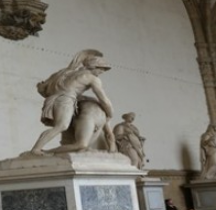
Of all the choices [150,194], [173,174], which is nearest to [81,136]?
[150,194]

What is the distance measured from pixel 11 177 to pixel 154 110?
843cm

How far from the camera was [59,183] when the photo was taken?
4.32m

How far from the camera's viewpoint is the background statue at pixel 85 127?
4.76m

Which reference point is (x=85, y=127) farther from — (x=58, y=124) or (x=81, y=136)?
(x=58, y=124)

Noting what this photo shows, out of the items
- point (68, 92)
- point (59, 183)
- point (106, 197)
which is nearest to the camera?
point (59, 183)

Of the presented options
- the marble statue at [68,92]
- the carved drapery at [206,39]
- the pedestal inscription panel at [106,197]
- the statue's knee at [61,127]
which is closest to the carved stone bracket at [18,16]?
the marble statue at [68,92]

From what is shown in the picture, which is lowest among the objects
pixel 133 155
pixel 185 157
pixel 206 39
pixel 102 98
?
pixel 102 98

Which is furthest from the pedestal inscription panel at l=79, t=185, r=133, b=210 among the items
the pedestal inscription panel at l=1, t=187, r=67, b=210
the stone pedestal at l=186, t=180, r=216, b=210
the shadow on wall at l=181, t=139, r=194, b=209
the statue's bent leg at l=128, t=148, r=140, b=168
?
the shadow on wall at l=181, t=139, r=194, b=209

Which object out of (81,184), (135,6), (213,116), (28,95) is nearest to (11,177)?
(81,184)

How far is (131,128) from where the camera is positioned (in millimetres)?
10578

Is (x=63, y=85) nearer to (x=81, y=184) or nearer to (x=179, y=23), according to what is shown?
(x=81, y=184)

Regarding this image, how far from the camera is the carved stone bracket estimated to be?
9.55 metres

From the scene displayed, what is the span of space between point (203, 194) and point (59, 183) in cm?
817

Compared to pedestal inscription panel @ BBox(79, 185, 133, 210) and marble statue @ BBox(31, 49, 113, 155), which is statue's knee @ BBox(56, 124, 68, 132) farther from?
pedestal inscription panel @ BBox(79, 185, 133, 210)
